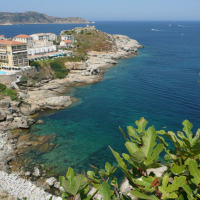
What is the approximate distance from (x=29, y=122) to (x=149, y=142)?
3421 centimetres

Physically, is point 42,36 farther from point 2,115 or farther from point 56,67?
point 2,115

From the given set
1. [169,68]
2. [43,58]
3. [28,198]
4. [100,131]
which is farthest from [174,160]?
[169,68]

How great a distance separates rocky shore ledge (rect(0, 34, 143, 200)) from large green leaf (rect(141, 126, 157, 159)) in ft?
44.4

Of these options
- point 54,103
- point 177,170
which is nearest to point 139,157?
point 177,170

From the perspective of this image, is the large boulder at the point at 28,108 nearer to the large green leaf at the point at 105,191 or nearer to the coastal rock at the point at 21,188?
the coastal rock at the point at 21,188

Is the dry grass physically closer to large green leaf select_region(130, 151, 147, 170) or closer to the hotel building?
the hotel building

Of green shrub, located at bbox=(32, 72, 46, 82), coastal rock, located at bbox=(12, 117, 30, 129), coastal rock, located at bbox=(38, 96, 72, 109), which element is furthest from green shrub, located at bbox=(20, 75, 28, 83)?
coastal rock, located at bbox=(12, 117, 30, 129)

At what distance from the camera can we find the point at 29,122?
35344mm

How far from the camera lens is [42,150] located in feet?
91.8

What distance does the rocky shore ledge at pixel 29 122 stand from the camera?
21328 mm

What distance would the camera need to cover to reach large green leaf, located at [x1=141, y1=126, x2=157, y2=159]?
12.5 feet

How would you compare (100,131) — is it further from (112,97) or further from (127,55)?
(127,55)

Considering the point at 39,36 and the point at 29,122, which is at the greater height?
the point at 39,36

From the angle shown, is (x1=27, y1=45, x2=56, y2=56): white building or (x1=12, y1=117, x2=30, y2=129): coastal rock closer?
(x1=12, y1=117, x2=30, y2=129): coastal rock
